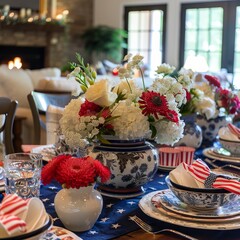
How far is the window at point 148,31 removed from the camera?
946cm

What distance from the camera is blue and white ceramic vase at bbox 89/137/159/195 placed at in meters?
1.43

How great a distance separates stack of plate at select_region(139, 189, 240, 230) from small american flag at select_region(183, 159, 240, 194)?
0.22ft

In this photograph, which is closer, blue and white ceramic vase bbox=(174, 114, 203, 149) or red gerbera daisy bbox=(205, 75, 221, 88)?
blue and white ceramic vase bbox=(174, 114, 203, 149)

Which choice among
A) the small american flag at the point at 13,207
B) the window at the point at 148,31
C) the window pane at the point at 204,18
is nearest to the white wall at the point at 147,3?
the window at the point at 148,31

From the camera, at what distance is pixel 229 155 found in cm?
198

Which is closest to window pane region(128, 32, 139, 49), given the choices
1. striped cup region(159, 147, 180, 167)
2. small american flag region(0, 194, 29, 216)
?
striped cup region(159, 147, 180, 167)

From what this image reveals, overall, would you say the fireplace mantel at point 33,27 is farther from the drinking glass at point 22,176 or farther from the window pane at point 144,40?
the drinking glass at point 22,176

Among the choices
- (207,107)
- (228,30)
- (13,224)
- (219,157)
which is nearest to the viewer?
(13,224)

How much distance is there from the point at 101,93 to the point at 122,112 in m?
0.10

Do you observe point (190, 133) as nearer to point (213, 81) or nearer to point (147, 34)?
point (213, 81)

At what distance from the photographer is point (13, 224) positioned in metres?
0.86

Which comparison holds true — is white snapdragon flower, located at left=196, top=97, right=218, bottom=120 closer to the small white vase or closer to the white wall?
the small white vase

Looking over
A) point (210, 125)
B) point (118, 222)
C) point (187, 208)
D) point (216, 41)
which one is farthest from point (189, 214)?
point (216, 41)

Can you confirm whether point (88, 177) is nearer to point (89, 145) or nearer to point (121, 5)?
point (89, 145)
